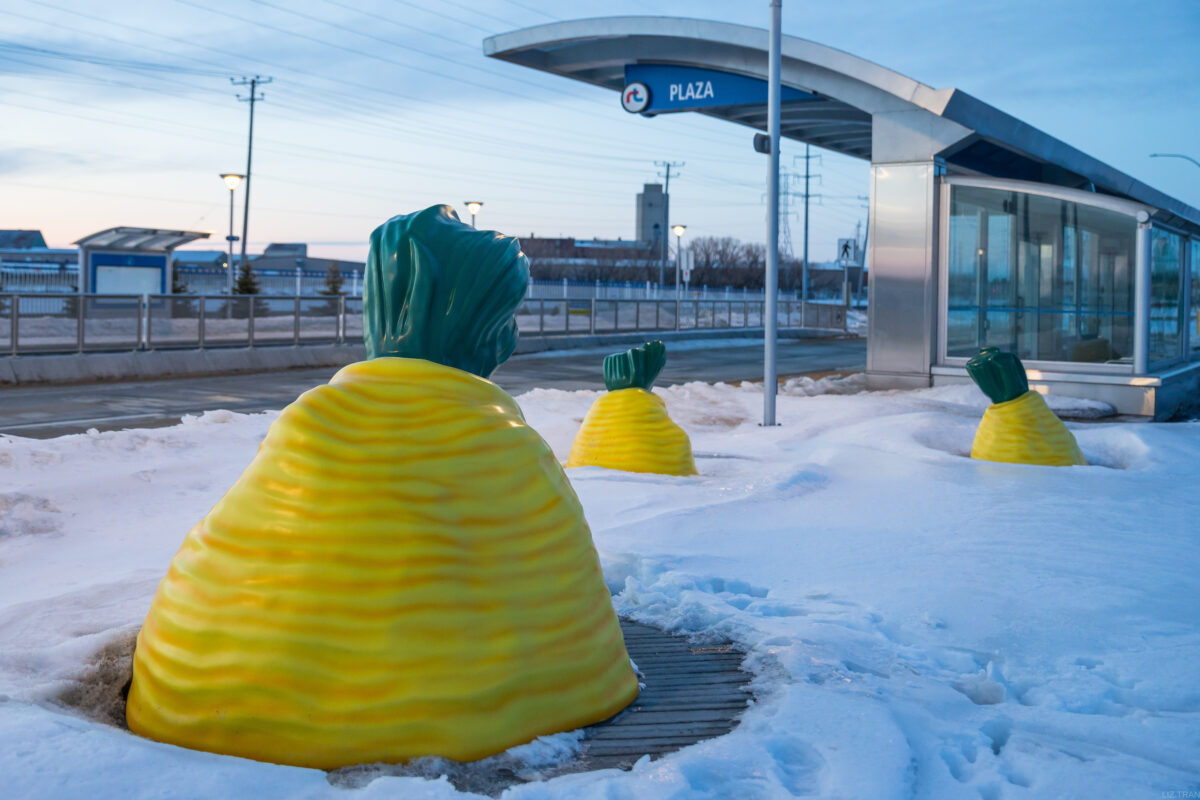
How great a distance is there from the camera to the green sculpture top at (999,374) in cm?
852

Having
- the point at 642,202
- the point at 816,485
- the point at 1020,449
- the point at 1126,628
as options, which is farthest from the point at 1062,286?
the point at 642,202

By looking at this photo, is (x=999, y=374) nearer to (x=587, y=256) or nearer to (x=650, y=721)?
(x=650, y=721)

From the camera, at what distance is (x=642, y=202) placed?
451ft

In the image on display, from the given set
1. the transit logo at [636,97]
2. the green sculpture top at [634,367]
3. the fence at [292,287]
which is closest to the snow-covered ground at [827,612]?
the green sculpture top at [634,367]

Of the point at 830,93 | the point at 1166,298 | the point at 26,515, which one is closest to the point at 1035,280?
the point at 1166,298

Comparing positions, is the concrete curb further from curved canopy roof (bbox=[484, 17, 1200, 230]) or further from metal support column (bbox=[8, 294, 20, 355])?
curved canopy roof (bbox=[484, 17, 1200, 230])

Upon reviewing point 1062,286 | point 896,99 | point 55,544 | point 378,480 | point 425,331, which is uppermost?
Answer: point 896,99

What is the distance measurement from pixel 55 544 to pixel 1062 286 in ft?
45.4

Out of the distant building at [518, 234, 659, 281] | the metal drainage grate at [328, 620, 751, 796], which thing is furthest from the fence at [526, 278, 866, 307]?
the metal drainage grate at [328, 620, 751, 796]

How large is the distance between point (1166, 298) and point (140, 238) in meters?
19.7

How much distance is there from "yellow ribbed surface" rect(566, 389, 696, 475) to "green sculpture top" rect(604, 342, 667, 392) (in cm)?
8

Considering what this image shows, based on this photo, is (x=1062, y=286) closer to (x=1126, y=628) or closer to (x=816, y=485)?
(x=816, y=485)

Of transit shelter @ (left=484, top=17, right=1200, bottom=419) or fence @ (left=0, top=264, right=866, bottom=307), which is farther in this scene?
fence @ (left=0, top=264, right=866, bottom=307)

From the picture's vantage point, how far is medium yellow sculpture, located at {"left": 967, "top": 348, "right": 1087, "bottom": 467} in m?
8.55
